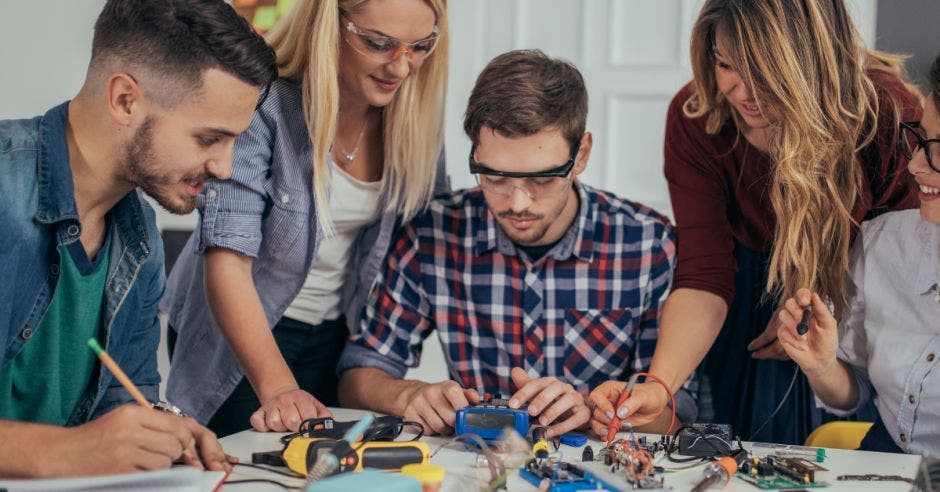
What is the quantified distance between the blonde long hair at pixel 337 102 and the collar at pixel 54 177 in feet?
1.79

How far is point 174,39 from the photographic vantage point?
161 cm

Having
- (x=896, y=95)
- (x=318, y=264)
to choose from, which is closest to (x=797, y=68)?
(x=896, y=95)

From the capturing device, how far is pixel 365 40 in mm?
1982

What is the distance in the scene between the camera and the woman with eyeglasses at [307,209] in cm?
196

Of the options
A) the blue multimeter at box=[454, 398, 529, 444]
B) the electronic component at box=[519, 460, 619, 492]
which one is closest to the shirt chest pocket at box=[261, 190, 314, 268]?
the blue multimeter at box=[454, 398, 529, 444]

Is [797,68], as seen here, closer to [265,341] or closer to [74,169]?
[265,341]

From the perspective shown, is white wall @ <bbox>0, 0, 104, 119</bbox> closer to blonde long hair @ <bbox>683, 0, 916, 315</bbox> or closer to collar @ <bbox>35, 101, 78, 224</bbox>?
collar @ <bbox>35, 101, 78, 224</bbox>

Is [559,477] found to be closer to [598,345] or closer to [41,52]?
[598,345]

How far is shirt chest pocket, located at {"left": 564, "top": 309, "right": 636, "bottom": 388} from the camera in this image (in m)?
2.18

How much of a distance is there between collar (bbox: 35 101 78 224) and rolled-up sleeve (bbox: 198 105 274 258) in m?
0.40

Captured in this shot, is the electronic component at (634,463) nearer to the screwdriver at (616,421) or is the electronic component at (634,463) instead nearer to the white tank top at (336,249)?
the screwdriver at (616,421)

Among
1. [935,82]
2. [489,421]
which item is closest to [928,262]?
[935,82]

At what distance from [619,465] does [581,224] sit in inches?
30.9

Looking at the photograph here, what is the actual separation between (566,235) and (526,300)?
0.54 feet
